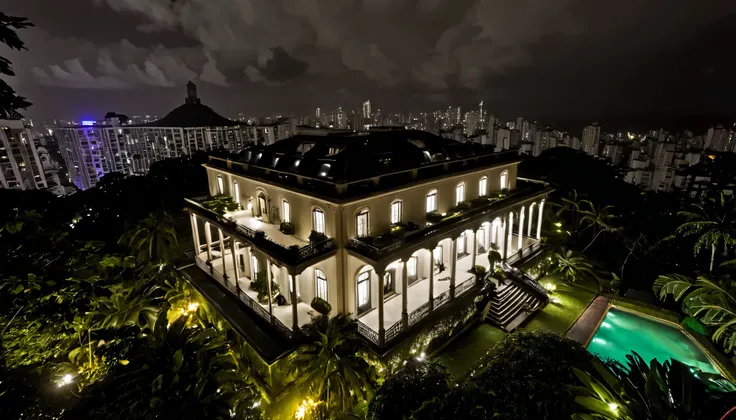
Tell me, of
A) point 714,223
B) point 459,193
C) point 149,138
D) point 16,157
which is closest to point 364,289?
point 459,193

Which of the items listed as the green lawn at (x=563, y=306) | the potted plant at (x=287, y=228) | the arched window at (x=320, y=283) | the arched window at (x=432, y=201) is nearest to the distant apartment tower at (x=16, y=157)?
the potted plant at (x=287, y=228)

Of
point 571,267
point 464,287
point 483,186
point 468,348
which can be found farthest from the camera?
point 571,267

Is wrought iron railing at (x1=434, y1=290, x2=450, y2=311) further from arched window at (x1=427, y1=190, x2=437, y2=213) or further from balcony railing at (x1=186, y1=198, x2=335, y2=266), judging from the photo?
balcony railing at (x1=186, y1=198, x2=335, y2=266)

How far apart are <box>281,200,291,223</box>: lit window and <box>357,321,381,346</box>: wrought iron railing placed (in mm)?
7986

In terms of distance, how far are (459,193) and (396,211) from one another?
6.42 metres

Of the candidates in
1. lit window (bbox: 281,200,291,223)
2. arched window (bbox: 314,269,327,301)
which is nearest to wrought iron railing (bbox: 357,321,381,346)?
arched window (bbox: 314,269,327,301)

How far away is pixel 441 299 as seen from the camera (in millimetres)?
20000

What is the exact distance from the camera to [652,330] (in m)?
21.8

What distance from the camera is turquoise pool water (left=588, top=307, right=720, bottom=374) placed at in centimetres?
1912

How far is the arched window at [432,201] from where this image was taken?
22.0m

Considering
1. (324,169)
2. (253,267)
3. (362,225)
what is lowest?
(253,267)

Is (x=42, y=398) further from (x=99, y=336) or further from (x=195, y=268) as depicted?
(x=195, y=268)

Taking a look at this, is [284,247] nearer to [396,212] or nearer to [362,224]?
[362,224]

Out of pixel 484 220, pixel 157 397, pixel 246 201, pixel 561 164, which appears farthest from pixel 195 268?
pixel 561 164
